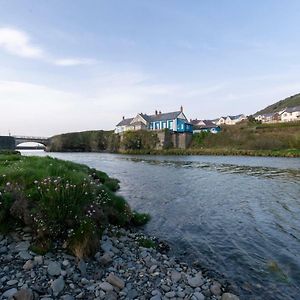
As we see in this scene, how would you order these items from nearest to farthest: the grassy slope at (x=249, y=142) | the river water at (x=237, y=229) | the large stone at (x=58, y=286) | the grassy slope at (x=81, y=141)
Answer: the large stone at (x=58, y=286), the river water at (x=237, y=229), the grassy slope at (x=249, y=142), the grassy slope at (x=81, y=141)

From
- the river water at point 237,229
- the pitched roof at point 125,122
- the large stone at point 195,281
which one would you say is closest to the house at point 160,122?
the pitched roof at point 125,122

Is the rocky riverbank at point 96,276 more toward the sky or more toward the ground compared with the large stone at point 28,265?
more toward the ground

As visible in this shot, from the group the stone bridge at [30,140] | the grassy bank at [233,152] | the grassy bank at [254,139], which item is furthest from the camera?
the stone bridge at [30,140]

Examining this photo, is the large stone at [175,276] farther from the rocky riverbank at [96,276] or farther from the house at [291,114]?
the house at [291,114]

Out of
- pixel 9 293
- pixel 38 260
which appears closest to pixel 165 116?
pixel 38 260

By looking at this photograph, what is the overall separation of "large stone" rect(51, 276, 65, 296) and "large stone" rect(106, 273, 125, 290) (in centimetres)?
112

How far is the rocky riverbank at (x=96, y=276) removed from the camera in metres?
6.68

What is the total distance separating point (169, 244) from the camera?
39.6 ft

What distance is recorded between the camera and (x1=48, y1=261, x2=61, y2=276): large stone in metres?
7.25

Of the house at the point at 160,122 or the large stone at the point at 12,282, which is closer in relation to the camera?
the large stone at the point at 12,282

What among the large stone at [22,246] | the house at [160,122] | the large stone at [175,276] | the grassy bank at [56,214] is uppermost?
the house at [160,122]

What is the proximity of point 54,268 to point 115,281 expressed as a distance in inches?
62.5

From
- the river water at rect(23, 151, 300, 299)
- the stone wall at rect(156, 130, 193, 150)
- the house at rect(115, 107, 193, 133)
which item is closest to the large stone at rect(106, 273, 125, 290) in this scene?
the river water at rect(23, 151, 300, 299)

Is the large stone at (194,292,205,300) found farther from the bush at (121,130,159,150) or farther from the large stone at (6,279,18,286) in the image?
the bush at (121,130,159,150)
